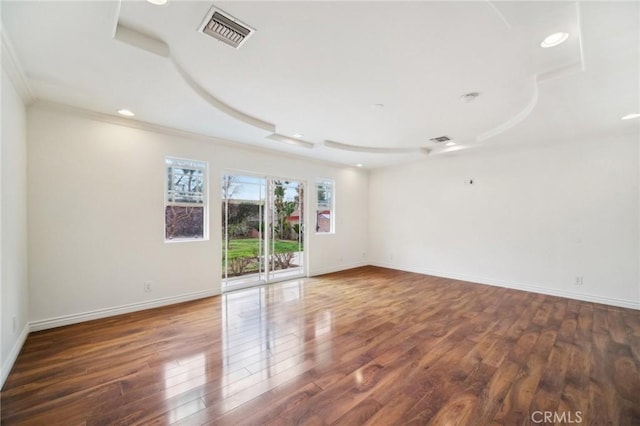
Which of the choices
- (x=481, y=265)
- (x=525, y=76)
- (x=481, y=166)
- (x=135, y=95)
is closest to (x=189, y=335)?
(x=135, y=95)

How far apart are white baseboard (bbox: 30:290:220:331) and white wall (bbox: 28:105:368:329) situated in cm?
1

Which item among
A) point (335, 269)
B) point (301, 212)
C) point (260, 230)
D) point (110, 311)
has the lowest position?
point (335, 269)

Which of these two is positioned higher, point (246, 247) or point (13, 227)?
point (13, 227)

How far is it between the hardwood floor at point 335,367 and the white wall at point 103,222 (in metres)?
0.35

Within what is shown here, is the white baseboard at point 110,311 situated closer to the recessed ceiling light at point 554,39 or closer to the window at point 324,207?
the window at point 324,207

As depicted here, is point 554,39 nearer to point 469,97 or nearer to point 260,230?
point 469,97

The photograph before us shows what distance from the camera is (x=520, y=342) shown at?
2.89 metres

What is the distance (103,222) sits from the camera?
3461 millimetres

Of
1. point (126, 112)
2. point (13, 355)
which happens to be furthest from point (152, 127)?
point (13, 355)

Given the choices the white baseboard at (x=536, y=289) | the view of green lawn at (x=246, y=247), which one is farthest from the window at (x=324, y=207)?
the white baseboard at (x=536, y=289)

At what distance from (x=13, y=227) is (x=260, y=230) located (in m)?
3.25

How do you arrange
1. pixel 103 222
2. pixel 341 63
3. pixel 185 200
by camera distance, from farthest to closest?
pixel 185 200 < pixel 103 222 < pixel 341 63

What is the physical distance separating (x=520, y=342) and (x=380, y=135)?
345cm

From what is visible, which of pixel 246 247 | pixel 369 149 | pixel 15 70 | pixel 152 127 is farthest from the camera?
pixel 369 149
